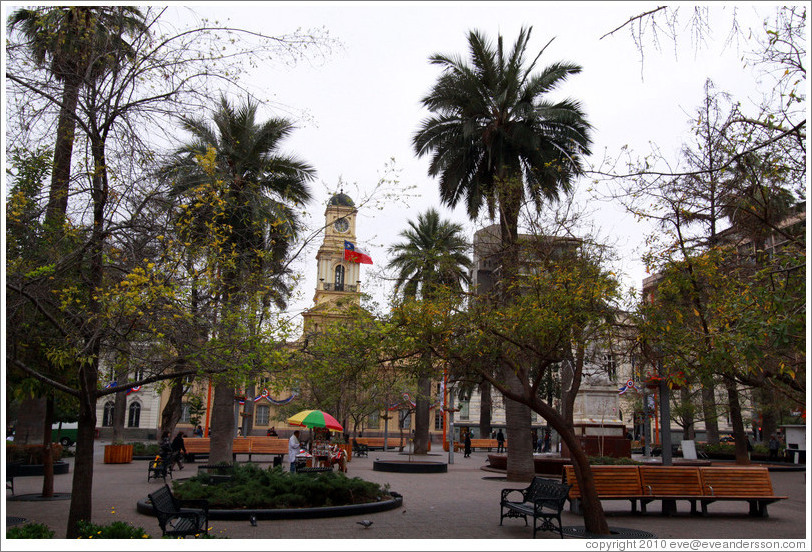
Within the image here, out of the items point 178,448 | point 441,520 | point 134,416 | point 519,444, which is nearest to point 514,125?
point 519,444

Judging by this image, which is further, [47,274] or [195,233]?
[195,233]

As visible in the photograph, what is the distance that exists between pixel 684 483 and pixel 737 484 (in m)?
0.98

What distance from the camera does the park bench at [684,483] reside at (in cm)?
1234

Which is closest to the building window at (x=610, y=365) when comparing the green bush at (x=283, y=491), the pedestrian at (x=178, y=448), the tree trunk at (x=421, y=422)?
the green bush at (x=283, y=491)

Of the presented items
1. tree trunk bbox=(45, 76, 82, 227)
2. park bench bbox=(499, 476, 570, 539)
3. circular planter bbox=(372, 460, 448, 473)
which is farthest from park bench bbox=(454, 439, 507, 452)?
tree trunk bbox=(45, 76, 82, 227)

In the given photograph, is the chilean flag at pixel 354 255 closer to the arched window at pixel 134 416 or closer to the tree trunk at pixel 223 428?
the tree trunk at pixel 223 428

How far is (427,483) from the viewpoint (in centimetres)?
1914

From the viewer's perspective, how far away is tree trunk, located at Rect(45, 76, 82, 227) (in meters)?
8.68

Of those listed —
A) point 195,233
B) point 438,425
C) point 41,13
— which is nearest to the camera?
point 41,13

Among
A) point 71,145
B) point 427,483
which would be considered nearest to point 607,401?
point 427,483

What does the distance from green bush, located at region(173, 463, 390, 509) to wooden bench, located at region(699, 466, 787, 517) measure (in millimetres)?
6130

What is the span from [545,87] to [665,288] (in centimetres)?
1094

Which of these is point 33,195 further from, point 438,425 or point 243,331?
point 438,425

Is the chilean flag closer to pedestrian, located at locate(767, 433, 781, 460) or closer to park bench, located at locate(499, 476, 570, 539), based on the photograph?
park bench, located at locate(499, 476, 570, 539)
